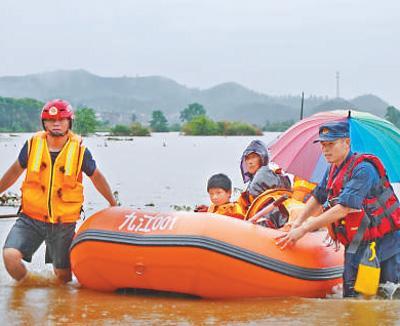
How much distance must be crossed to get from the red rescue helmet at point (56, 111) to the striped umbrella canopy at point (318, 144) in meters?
1.94

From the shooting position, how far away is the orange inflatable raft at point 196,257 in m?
5.63

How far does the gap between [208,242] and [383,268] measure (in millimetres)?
1186

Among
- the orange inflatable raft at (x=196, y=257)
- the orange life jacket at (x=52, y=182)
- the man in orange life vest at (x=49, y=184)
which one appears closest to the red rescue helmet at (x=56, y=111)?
the man in orange life vest at (x=49, y=184)

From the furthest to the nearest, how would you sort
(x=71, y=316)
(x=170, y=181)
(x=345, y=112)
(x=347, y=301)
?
(x=170, y=181)
(x=345, y=112)
(x=347, y=301)
(x=71, y=316)

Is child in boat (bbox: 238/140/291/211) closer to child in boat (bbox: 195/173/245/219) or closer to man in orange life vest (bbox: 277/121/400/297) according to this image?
child in boat (bbox: 195/173/245/219)

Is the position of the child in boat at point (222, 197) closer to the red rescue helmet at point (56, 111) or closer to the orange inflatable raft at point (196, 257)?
the orange inflatable raft at point (196, 257)

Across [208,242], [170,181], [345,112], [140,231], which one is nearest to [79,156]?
[140,231]

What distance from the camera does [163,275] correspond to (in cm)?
571

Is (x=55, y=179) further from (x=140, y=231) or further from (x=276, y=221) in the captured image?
(x=276, y=221)

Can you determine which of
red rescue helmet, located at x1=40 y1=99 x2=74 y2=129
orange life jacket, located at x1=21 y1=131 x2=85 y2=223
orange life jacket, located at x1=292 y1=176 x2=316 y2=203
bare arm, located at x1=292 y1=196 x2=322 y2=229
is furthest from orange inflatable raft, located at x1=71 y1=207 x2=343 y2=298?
orange life jacket, located at x1=292 y1=176 x2=316 y2=203

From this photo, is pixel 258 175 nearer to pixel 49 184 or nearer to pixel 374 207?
pixel 374 207

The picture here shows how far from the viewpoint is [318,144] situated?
7.20 metres

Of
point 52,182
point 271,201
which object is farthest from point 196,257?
point 52,182

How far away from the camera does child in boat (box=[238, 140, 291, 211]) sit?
21.5 ft
